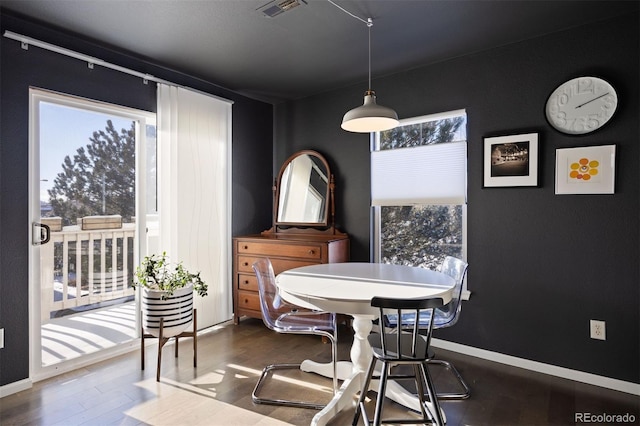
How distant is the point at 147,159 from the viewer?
3.15 m

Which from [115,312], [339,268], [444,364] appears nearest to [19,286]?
[115,312]

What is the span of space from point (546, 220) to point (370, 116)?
1.54m

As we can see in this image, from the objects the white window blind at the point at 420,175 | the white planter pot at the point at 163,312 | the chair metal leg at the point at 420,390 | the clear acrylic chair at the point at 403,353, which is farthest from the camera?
the white window blind at the point at 420,175

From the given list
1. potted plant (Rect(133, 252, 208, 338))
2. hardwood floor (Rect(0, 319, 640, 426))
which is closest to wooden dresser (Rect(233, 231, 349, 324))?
hardwood floor (Rect(0, 319, 640, 426))

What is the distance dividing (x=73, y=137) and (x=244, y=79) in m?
1.54

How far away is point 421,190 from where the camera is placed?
3.19 m

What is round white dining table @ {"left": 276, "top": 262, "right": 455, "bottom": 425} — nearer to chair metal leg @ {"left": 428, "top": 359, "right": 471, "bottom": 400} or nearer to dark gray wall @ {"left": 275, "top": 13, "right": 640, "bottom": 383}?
chair metal leg @ {"left": 428, "top": 359, "right": 471, "bottom": 400}

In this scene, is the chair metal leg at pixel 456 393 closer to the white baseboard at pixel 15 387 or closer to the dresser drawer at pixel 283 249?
the dresser drawer at pixel 283 249

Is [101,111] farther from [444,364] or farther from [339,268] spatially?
[444,364]

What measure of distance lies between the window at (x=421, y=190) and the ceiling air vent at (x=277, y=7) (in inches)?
58.4

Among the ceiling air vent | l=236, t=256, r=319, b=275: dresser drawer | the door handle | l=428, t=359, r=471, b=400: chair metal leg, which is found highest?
the ceiling air vent

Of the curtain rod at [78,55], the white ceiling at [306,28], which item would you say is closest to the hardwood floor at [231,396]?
the curtain rod at [78,55]

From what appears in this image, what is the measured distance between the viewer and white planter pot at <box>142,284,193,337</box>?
8.39 ft

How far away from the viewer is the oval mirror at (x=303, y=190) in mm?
3762
